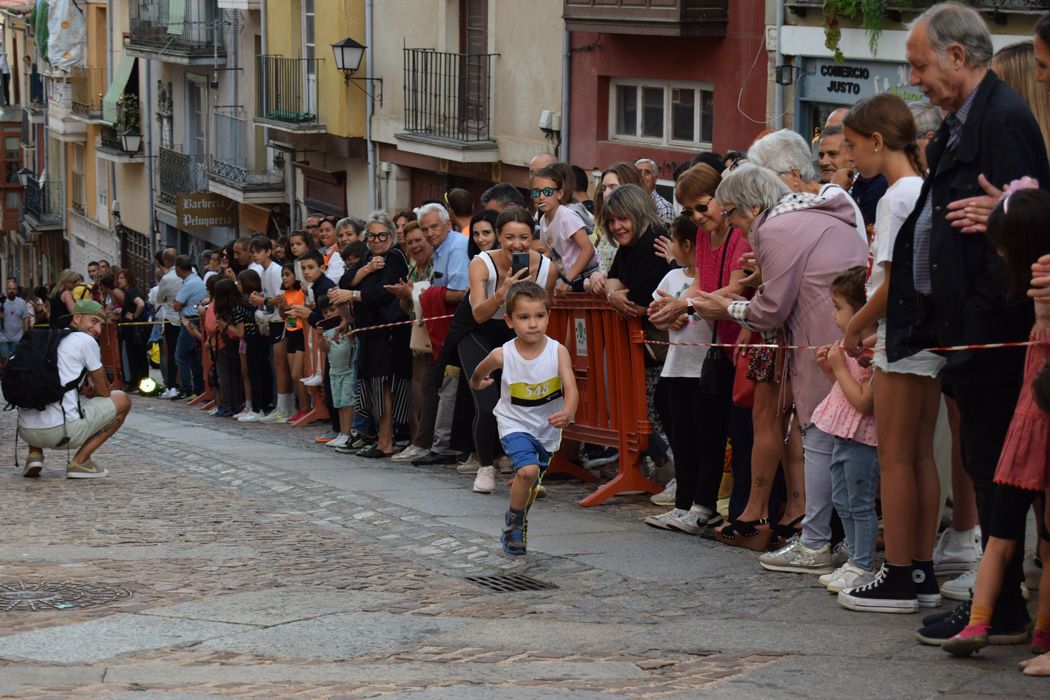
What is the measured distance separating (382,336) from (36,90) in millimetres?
46343

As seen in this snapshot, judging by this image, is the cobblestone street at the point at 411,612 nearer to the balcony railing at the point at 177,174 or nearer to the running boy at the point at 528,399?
the running boy at the point at 528,399

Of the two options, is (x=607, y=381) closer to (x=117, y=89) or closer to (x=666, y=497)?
(x=666, y=497)

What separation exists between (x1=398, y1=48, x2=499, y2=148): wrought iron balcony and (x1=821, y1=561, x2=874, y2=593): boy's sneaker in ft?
61.4

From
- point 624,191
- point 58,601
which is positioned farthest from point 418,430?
point 58,601

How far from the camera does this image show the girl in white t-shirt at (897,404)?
21.4ft

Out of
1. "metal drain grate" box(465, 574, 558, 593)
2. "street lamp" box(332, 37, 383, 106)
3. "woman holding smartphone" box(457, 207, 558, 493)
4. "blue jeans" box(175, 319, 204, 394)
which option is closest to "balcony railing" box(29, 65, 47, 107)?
"street lamp" box(332, 37, 383, 106)

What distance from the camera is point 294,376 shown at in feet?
54.0

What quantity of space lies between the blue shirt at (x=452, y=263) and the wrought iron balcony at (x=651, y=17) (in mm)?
8943

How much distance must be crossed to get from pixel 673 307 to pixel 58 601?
3458 mm

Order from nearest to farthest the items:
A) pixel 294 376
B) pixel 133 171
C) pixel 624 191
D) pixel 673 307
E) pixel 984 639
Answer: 1. pixel 984 639
2. pixel 673 307
3. pixel 624 191
4. pixel 294 376
5. pixel 133 171

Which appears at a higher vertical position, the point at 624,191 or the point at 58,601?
the point at 624,191

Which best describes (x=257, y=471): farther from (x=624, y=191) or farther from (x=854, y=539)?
(x=854, y=539)

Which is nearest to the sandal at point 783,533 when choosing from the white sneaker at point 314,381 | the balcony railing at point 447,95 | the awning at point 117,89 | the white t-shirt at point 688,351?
the white t-shirt at point 688,351

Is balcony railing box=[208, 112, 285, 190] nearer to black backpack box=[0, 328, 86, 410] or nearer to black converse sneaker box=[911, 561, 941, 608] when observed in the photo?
black backpack box=[0, 328, 86, 410]
